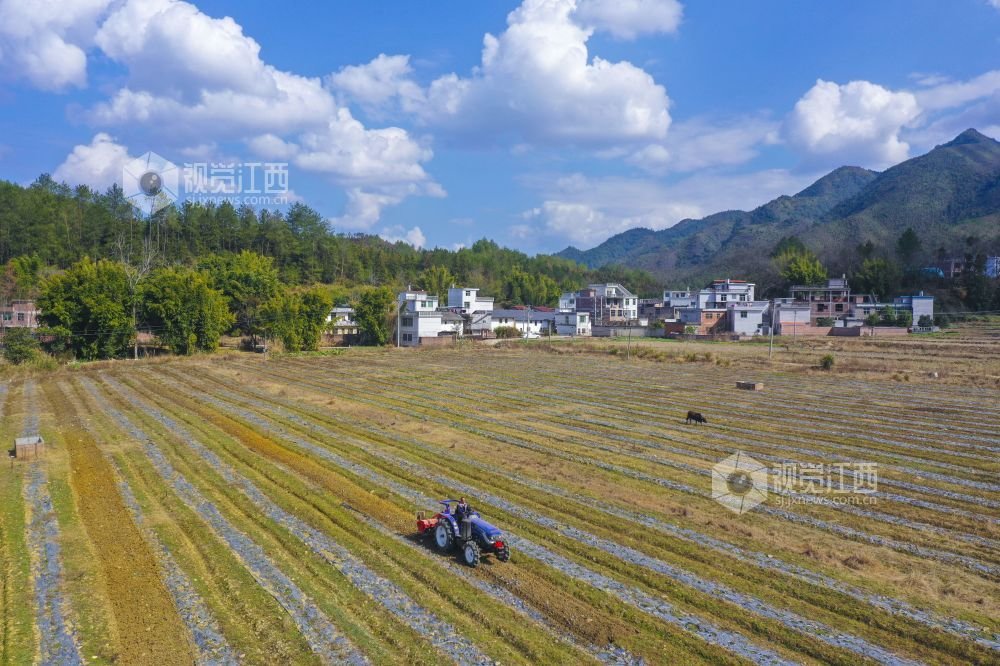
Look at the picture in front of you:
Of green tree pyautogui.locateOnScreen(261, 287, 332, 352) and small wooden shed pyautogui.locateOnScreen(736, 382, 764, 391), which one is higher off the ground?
green tree pyautogui.locateOnScreen(261, 287, 332, 352)

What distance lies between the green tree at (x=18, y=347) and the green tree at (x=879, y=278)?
104 m

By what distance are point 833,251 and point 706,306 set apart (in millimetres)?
61034

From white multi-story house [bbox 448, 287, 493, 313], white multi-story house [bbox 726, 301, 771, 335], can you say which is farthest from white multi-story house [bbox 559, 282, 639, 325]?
white multi-story house [bbox 726, 301, 771, 335]

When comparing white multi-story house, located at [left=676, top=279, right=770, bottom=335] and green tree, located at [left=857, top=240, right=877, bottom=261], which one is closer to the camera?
white multi-story house, located at [left=676, top=279, right=770, bottom=335]

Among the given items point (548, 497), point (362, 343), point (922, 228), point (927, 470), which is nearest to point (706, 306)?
point (362, 343)

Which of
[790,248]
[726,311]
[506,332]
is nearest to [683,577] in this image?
[506,332]

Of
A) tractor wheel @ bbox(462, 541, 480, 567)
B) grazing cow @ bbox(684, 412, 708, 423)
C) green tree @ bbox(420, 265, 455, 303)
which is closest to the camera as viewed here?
tractor wheel @ bbox(462, 541, 480, 567)

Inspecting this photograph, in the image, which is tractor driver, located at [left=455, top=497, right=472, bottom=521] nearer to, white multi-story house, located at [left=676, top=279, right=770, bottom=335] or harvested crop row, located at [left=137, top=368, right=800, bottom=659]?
harvested crop row, located at [left=137, top=368, right=800, bottom=659]

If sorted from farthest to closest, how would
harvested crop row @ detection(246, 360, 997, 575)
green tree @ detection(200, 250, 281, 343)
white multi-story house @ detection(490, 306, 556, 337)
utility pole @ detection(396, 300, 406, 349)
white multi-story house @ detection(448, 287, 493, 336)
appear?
white multi-story house @ detection(490, 306, 556, 337), white multi-story house @ detection(448, 287, 493, 336), utility pole @ detection(396, 300, 406, 349), green tree @ detection(200, 250, 281, 343), harvested crop row @ detection(246, 360, 997, 575)

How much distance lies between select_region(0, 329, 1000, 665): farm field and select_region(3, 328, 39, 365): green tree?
17.9 metres

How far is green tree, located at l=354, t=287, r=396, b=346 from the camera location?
62.8 metres

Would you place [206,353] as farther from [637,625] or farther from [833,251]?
[833,251]

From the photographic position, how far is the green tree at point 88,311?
42.8 m

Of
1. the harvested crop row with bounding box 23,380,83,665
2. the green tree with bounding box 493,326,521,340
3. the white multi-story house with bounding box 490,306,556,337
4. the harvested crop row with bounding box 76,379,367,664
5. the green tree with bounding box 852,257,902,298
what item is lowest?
the harvested crop row with bounding box 76,379,367,664
